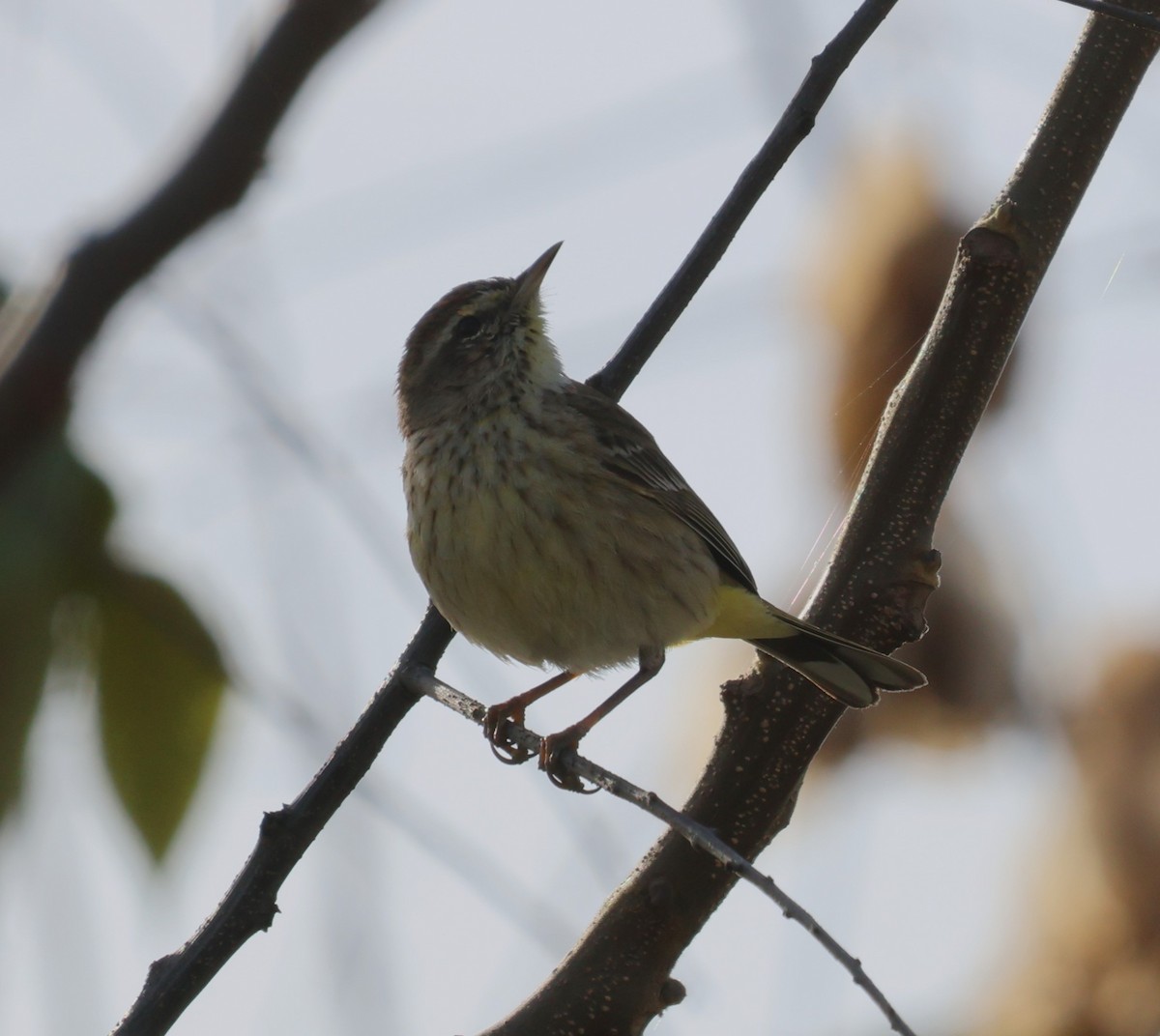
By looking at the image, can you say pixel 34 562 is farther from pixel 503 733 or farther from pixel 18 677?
pixel 503 733

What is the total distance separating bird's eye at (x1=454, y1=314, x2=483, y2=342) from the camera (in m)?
6.39

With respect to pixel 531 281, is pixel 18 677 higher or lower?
lower

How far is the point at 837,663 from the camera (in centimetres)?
484

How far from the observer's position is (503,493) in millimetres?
5406

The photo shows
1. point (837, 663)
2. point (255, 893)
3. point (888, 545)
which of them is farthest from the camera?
point (837, 663)

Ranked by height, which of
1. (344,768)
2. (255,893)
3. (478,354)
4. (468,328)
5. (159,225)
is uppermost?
(468,328)

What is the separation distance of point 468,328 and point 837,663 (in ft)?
8.11

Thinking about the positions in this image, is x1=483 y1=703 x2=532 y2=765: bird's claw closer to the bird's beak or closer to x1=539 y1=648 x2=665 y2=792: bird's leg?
x1=539 y1=648 x2=665 y2=792: bird's leg

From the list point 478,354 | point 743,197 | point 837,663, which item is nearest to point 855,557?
point 837,663

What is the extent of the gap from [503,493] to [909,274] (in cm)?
280

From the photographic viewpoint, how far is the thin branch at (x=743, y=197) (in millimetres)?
3945

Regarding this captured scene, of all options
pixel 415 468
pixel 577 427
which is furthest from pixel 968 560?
pixel 415 468

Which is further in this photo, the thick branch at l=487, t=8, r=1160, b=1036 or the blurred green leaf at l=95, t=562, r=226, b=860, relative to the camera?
the thick branch at l=487, t=8, r=1160, b=1036

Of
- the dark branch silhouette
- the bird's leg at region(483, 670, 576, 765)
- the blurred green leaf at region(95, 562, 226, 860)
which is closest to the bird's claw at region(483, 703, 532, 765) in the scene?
the bird's leg at region(483, 670, 576, 765)
